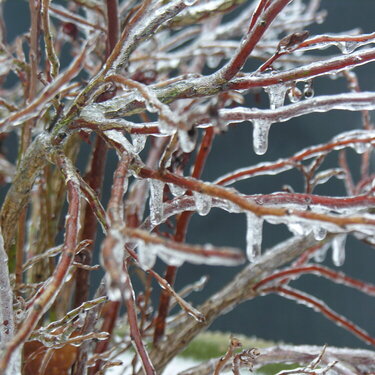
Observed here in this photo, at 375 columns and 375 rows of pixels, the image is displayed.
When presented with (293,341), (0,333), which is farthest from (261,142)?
(293,341)

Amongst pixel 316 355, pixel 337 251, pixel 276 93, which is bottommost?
pixel 316 355

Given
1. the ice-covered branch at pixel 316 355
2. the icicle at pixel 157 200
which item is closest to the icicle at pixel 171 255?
the icicle at pixel 157 200

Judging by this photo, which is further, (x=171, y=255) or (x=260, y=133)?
(x=260, y=133)

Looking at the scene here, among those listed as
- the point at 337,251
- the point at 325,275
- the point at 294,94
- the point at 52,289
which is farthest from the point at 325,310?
the point at 52,289

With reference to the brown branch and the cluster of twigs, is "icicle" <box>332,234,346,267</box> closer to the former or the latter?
the cluster of twigs

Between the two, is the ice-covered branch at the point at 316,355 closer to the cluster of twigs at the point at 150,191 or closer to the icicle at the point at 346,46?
the cluster of twigs at the point at 150,191

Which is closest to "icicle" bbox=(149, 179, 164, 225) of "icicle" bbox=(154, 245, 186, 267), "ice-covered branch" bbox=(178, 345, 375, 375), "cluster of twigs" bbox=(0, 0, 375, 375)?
"cluster of twigs" bbox=(0, 0, 375, 375)

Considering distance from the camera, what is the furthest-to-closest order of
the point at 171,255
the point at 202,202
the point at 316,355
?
1. the point at 316,355
2. the point at 202,202
3. the point at 171,255

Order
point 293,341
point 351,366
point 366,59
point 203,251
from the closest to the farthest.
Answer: point 203,251 → point 366,59 → point 351,366 → point 293,341

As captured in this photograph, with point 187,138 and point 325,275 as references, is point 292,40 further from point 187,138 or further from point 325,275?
point 325,275

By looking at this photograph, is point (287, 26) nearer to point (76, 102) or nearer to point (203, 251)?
point (76, 102)

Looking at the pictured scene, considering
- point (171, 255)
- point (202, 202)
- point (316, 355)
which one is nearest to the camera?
point (171, 255)
